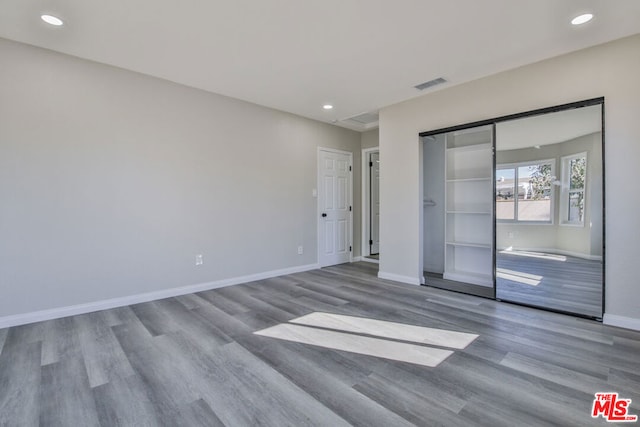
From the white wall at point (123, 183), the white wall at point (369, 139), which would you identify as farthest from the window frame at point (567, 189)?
the white wall at point (123, 183)

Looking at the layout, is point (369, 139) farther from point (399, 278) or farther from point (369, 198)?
point (399, 278)

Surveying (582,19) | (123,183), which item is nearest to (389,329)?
(582,19)

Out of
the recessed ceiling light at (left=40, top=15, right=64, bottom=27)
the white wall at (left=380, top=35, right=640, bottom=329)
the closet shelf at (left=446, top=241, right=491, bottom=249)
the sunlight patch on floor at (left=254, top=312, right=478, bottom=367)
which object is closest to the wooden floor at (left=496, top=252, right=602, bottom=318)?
the white wall at (left=380, top=35, right=640, bottom=329)

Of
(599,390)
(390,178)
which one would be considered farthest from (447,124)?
(599,390)

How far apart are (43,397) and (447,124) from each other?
14.9ft

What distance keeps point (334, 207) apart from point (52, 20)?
4263mm

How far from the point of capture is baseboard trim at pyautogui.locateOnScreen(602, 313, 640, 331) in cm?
267

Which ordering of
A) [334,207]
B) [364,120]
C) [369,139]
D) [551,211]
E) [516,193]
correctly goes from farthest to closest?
[369,139] < [334,207] < [364,120] < [516,193] < [551,211]

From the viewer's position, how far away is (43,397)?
1.78 metres

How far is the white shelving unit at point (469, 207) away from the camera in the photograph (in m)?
4.07

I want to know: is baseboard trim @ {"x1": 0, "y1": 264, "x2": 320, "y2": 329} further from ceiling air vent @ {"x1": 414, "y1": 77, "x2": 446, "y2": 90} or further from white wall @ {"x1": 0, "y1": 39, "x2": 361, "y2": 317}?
ceiling air vent @ {"x1": 414, "y1": 77, "x2": 446, "y2": 90}

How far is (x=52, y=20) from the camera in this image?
2.45 m

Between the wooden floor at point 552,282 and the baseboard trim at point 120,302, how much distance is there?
3.17 meters

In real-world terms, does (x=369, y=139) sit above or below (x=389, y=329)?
above
